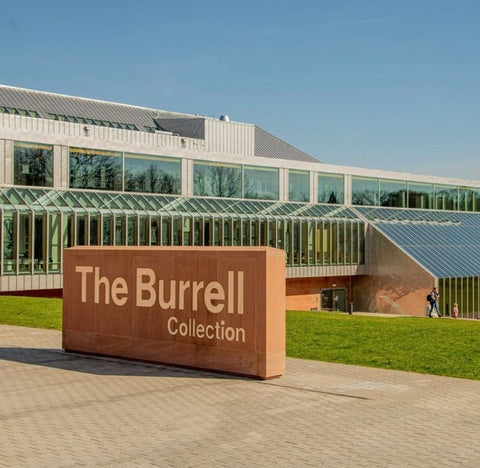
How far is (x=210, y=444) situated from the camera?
360 inches

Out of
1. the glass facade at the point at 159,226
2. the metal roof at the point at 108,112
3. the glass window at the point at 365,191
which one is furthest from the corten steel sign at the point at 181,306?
the glass window at the point at 365,191

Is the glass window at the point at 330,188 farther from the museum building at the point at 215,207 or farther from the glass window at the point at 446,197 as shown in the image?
the glass window at the point at 446,197

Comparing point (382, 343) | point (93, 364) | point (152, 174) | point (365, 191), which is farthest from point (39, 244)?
point (365, 191)

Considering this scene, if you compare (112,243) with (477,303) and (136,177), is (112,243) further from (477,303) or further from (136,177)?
(477,303)

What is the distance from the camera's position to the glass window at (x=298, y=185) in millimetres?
48406

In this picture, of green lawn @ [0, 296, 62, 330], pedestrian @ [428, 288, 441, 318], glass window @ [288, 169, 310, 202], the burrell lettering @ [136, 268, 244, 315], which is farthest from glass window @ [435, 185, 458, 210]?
the burrell lettering @ [136, 268, 244, 315]

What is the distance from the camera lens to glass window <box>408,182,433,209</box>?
5672cm

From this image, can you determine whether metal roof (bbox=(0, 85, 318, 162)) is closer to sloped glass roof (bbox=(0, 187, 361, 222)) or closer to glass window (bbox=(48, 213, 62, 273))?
sloped glass roof (bbox=(0, 187, 361, 222))

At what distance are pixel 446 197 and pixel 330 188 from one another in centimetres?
1386

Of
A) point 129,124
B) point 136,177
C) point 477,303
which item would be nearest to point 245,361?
point 136,177

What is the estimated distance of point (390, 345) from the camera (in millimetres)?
17219

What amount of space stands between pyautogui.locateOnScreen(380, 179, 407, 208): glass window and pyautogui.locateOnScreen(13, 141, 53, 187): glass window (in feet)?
88.5

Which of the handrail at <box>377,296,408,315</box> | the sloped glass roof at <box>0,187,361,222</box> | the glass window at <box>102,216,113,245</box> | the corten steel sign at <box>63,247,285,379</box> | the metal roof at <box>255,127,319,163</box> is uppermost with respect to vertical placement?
the metal roof at <box>255,127,319,163</box>

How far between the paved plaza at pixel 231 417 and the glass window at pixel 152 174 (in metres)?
25.1
